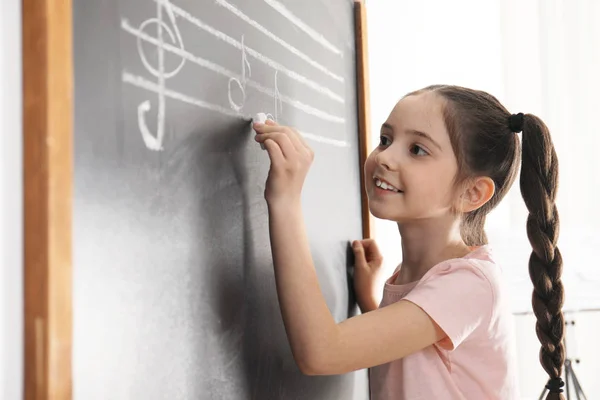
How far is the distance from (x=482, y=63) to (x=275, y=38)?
4.89 ft

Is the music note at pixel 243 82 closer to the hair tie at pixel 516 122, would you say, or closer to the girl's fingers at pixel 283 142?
the girl's fingers at pixel 283 142

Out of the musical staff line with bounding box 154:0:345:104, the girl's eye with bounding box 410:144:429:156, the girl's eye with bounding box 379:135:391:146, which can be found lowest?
the girl's eye with bounding box 410:144:429:156

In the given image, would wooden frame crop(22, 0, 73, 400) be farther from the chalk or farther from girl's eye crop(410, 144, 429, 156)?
girl's eye crop(410, 144, 429, 156)

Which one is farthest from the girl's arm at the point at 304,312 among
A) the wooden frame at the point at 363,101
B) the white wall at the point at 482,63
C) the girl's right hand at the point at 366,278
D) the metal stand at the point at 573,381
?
the metal stand at the point at 573,381

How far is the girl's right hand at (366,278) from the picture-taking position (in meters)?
1.15

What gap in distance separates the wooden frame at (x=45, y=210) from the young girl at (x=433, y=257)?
36 centimetres

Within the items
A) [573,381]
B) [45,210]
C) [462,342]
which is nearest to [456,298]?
[462,342]

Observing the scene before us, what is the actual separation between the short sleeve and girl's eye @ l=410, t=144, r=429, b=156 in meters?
0.18

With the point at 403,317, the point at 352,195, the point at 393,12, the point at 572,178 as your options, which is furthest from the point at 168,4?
the point at 572,178

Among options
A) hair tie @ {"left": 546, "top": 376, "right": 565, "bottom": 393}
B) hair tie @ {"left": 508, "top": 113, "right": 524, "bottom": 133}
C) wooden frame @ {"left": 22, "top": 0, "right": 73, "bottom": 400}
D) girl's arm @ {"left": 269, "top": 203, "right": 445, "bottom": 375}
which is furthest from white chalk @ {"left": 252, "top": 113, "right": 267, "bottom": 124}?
hair tie @ {"left": 546, "top": 376, "right": 565, "bottom": 393}

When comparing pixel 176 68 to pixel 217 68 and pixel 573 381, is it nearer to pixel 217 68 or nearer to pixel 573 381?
pixel 217 68

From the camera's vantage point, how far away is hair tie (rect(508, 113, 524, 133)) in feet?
3.47

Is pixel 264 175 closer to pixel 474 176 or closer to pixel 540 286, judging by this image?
pixel 474 176

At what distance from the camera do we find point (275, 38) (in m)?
0.88
